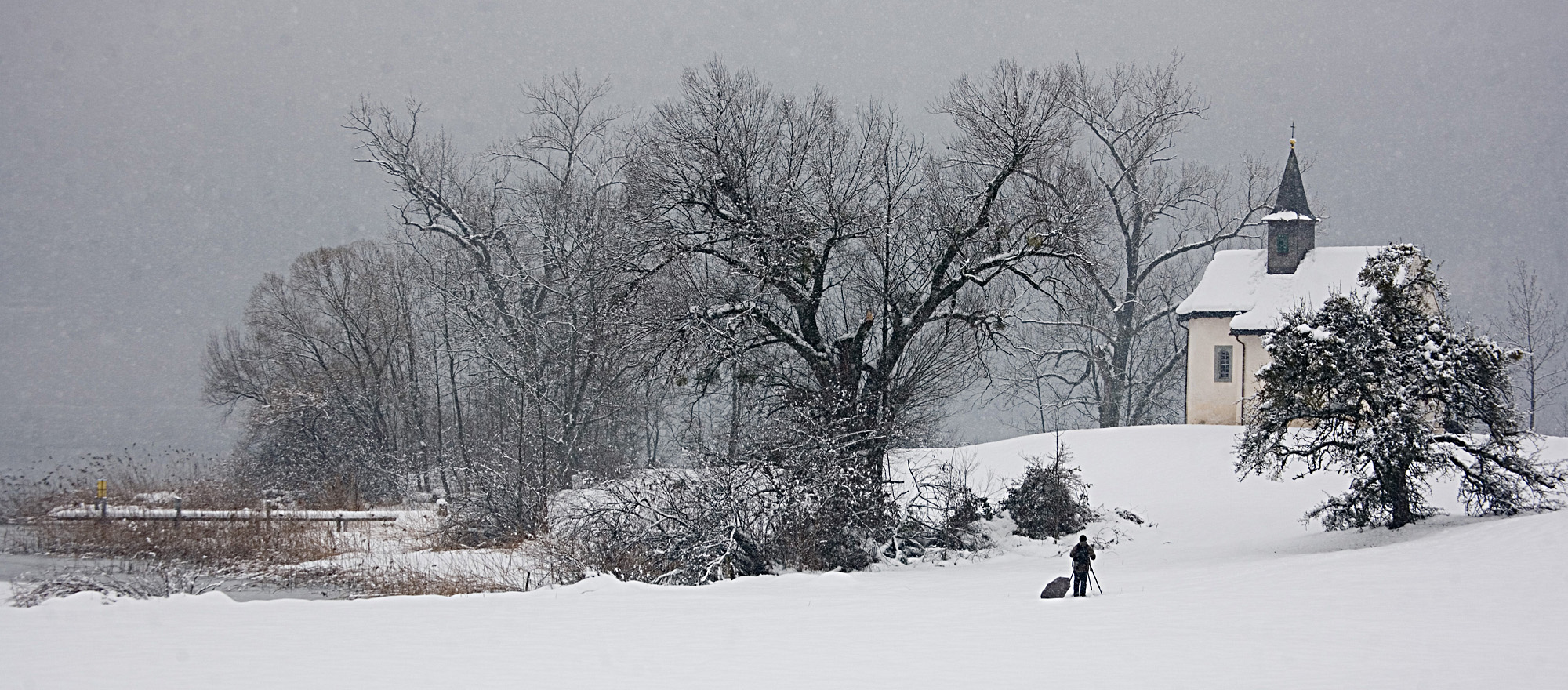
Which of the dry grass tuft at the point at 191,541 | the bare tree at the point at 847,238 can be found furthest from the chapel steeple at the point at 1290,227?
the dry grass tuft at the point at 191,541

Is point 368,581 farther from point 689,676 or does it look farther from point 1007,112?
point 1007,112

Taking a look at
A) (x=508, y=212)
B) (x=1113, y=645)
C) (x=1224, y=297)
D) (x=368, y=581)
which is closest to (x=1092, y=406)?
(x=1224, y=297)

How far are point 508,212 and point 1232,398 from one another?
78.3 ft

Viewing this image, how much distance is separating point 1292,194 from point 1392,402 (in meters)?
22.6

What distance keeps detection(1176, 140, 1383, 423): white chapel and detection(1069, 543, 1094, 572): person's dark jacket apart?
72.6 feet

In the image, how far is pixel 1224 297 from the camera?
36.7 m

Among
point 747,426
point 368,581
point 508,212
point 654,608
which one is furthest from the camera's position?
point 508,212

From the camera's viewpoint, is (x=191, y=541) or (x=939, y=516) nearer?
(x=939, y=516)

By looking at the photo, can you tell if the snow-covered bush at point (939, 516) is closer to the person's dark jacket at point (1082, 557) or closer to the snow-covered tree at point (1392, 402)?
the snow-covered tree at point (1392, 402)

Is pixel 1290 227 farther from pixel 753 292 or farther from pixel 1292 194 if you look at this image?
pixel 753 292

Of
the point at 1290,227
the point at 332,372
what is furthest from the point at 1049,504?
the point at 332,372

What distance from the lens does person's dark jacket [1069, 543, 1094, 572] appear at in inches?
561

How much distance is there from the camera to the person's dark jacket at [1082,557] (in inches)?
561

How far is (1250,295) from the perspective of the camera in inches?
1436
